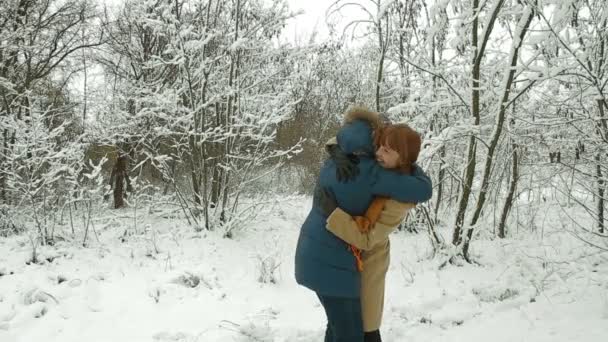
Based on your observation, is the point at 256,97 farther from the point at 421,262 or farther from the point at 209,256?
the point at 421,262

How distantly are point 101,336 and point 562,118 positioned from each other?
4.39 m

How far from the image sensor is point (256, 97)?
7.51 m

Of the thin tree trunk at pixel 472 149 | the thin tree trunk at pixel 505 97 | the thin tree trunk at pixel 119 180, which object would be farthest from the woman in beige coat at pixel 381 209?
the thin tree trunk at pixel 119 180

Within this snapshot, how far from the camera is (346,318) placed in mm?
2004

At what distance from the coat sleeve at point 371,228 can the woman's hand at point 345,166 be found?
138 millimetres

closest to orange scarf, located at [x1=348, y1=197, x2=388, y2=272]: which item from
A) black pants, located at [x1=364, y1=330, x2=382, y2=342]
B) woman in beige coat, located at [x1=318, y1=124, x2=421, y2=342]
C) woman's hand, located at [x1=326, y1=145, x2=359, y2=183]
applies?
woman in beige coat, located at [x1=318, y1=124, x2=421, y2=342]

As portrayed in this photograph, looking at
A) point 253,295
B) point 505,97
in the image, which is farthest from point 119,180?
point 505,97

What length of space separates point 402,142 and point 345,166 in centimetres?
25

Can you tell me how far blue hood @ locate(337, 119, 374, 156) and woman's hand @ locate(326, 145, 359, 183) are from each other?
0.03m

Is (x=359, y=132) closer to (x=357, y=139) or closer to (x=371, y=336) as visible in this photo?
(x=357, y=139)

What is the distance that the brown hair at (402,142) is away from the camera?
1.86m

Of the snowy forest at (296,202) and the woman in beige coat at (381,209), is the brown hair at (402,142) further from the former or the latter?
the snowy forest at (296,202)

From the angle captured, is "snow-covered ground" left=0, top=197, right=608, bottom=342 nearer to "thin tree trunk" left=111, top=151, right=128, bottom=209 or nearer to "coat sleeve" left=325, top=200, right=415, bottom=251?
"coat sleeve" left=325, top=200, right=415, bottom=251

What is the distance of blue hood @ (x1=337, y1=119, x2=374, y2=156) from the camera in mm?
1946
